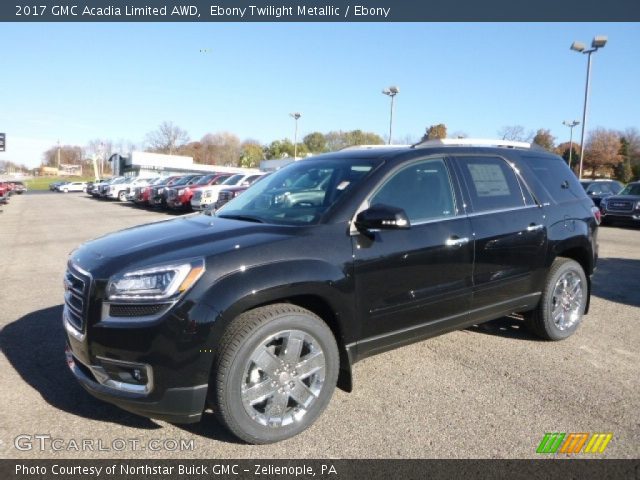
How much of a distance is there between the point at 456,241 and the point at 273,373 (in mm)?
1798

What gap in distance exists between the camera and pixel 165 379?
2.83 m

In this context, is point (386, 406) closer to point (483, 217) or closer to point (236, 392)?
point (236, 392)

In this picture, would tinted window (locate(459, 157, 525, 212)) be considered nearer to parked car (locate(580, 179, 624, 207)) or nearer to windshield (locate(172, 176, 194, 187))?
parked car (locate(580, 179, 624, 207))

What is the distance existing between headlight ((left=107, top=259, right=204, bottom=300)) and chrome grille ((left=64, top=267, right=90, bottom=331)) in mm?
245

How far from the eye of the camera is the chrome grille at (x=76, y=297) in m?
3.05

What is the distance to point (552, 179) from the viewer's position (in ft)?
16.6

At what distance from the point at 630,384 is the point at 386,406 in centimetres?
203

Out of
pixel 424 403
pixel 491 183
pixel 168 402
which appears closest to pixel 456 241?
pixel 491 183

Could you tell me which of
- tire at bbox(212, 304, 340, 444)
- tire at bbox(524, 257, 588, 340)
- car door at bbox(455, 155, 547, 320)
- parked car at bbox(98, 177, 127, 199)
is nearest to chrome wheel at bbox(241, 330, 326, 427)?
tire at bbox(212, 304, 340, 444)

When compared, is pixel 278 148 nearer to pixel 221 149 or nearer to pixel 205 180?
pixel 221 149

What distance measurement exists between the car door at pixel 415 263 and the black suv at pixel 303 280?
1 cm

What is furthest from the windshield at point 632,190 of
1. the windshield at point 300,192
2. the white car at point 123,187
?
the white car at point 123,187

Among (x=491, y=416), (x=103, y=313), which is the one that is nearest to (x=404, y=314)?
(x=491, y=416)

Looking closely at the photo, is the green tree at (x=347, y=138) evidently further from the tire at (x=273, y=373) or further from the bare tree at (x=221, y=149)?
the tire at (x=273, y=373)
